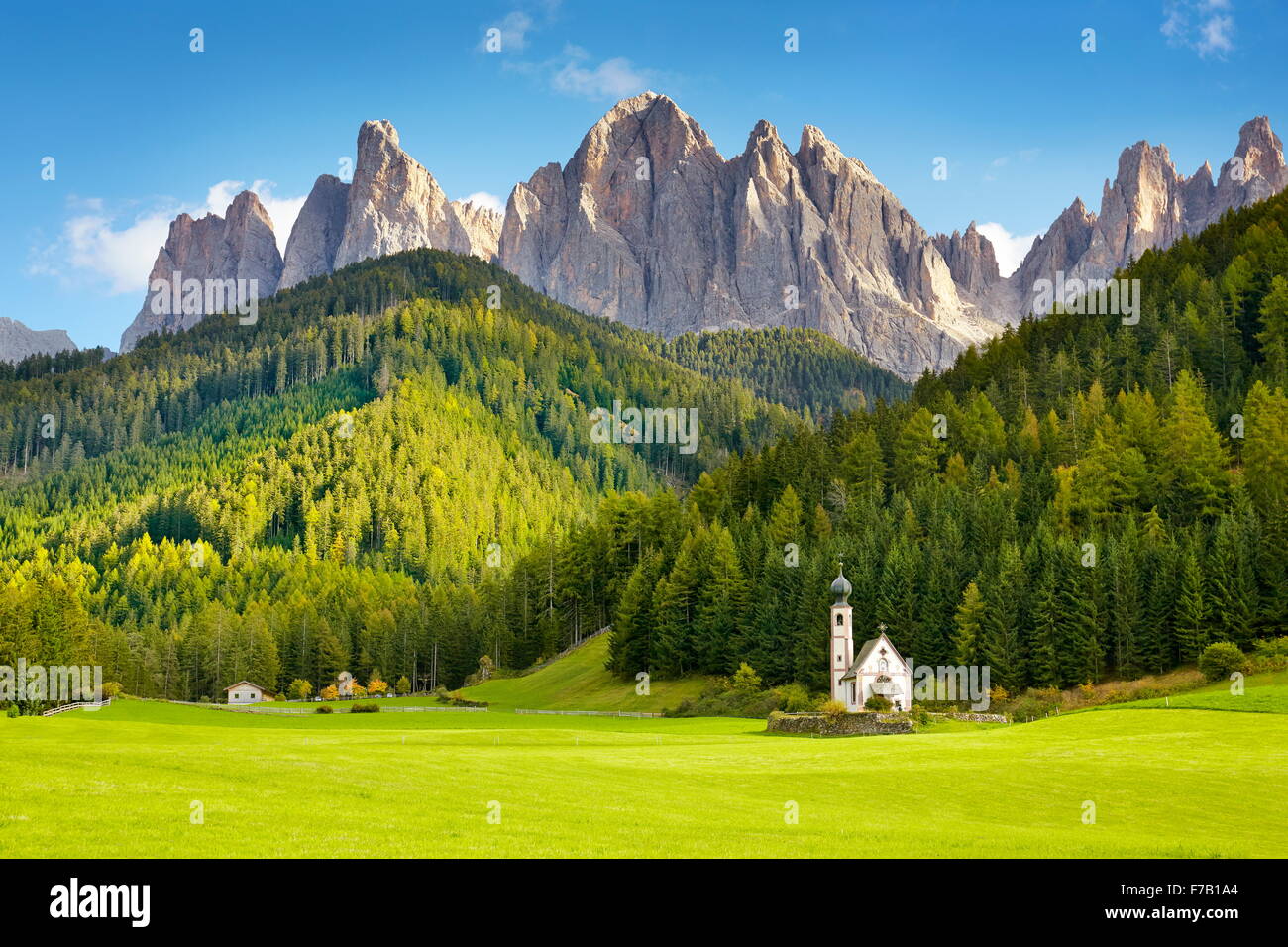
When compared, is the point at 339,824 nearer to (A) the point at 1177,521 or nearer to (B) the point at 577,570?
(A) the point at 1177,521

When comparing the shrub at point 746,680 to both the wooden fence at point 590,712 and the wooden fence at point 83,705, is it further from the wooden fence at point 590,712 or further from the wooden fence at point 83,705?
the wooden fence at point 83,705

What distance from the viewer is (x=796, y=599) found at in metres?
91.4

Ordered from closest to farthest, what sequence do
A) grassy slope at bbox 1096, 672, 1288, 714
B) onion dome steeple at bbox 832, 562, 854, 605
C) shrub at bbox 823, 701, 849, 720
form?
grassy slope at bbox 1096, 672, 1288, 714
shrub at bbox 823, 701, 849, 720
onion dome steeple at bbox 832, 562, 854, 605

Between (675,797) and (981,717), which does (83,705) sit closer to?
(981,717)

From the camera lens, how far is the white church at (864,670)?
77.8 m

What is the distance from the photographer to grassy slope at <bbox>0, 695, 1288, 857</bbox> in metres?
21.0

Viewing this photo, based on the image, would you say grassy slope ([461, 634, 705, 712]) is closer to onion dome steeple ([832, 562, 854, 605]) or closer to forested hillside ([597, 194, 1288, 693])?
forested hillside ([597, 194, 1288, 693])

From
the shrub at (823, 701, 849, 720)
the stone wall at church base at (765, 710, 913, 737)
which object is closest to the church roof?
the shrub at (823, 701, 849, 720)

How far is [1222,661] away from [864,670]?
23023 mm

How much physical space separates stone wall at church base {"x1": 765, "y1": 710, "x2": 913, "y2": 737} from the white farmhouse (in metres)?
86.4
